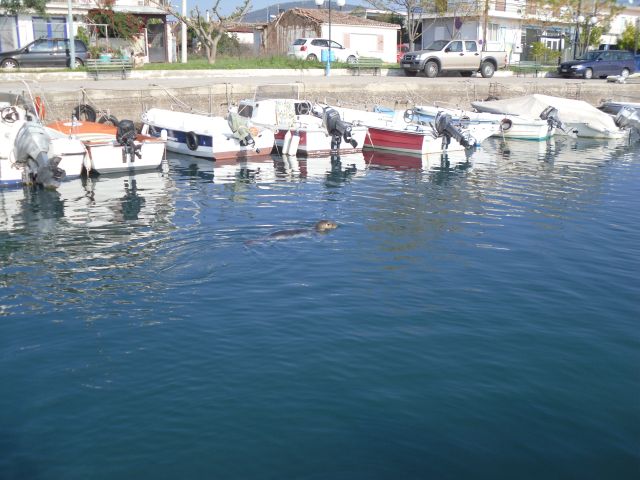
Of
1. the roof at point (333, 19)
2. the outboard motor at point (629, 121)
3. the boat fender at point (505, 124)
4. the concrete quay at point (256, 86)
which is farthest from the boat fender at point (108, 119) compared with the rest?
the roof at point (333, 19)

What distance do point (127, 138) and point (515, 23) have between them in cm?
4409

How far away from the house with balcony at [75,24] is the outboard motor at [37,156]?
23.4 m

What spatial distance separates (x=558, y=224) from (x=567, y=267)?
340 cm

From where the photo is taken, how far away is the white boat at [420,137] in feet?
85.0

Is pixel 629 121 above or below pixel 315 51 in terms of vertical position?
below

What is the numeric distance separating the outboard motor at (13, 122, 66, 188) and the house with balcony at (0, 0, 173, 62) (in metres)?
23.4

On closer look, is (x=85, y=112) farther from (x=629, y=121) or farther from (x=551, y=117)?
(x=629, y=121)

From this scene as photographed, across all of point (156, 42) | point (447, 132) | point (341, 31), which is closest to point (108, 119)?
point (447, 132)

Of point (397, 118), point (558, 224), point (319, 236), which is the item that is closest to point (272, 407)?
point (319, 236)

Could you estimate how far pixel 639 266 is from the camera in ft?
43.1

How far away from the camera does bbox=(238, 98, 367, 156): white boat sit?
25438 millimetres

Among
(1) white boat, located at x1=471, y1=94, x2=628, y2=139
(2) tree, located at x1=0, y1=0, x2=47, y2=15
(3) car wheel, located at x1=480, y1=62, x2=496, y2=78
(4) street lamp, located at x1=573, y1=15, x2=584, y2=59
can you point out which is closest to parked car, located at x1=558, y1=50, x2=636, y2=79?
(3) car wheel, located at x1=480, y1=62, x2=496, y2=78

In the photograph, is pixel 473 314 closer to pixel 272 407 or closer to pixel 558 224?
pixel 272 407

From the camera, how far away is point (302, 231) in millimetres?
14648
